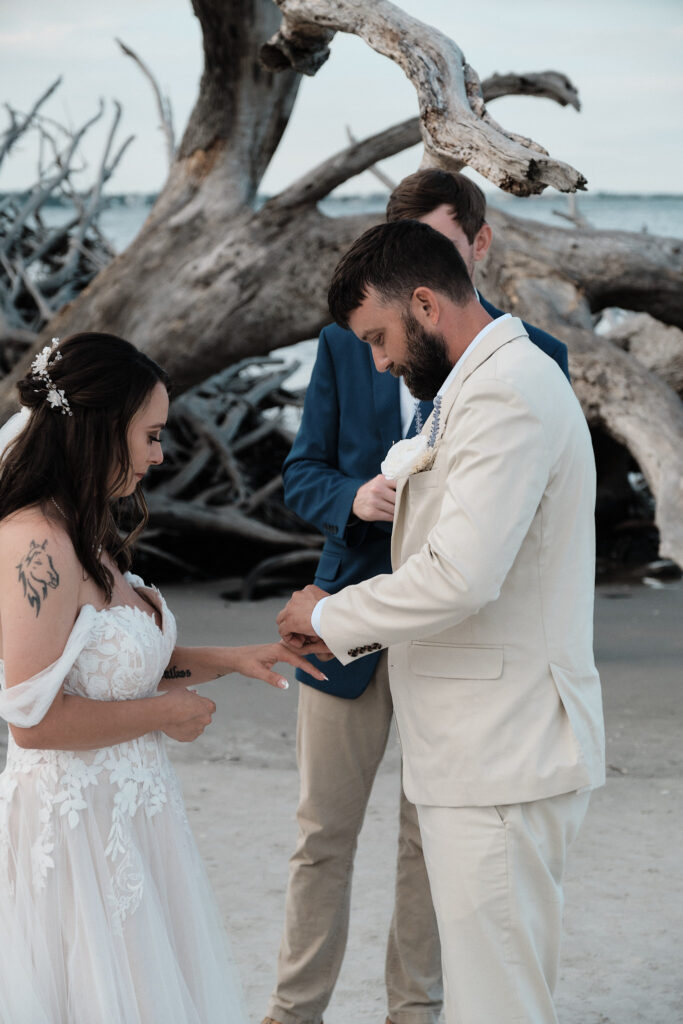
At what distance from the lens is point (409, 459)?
2.28 m

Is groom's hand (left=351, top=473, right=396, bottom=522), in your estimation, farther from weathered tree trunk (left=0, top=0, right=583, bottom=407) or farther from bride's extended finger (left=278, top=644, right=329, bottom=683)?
weathered tree trunk (left=0, top=0, right=583, bottom=407)

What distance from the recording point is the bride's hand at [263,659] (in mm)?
2678

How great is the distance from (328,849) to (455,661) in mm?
1020

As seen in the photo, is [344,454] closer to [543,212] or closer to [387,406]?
[387,406]

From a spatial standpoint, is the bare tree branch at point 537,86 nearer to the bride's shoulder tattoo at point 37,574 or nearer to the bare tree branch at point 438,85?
the bare tree branch at point 438,85

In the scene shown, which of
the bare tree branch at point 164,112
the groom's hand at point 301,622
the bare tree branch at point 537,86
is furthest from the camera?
the bare tree branch at point 164,112

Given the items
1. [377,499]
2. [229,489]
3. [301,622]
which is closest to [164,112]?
[229,489]

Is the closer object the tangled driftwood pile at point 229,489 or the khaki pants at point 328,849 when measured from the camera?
the khaki pants at point 328,849

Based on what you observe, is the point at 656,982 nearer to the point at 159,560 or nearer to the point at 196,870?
the point at 196,870

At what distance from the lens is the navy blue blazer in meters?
2.98

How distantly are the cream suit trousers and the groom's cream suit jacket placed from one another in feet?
0.20

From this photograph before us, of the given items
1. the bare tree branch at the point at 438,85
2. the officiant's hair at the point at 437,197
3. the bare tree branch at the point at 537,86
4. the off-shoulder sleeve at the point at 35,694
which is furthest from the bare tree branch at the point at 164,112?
the off-shoulder sleeve at the point at 35,694

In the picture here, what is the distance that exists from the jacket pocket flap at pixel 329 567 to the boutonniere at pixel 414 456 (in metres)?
0.76

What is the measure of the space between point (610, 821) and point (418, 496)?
8.86 ft
